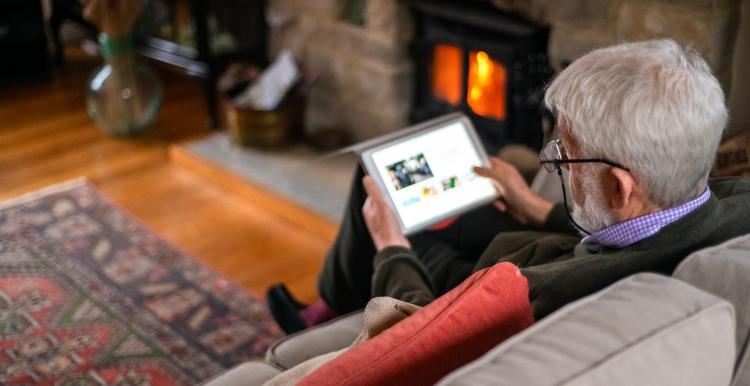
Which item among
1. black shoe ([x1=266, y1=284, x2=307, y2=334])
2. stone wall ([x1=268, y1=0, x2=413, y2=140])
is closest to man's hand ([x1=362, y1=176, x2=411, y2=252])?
black shoe ([x1=266, y1=284, x2=307, y2=334])

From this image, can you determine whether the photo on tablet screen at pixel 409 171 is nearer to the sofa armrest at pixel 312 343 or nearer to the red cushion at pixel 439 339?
the sofa armrest at pixel 312 343

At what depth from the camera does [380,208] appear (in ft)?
6.23

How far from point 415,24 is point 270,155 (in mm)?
743

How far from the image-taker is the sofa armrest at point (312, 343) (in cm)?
171

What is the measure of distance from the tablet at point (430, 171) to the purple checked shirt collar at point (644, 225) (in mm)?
578

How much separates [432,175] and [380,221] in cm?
16

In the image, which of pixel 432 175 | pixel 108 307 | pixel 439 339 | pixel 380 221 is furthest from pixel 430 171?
pixel 108 307

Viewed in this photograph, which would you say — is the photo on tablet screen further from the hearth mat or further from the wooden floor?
the hearth mat

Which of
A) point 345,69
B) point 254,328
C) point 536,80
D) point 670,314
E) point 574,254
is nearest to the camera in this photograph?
point 670,314

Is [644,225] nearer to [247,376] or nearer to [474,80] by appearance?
[247,376]

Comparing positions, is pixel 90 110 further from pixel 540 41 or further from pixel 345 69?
pixel 540 41

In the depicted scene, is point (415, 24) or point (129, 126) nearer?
point (415, 24)

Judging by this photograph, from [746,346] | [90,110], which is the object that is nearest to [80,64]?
[90,110]

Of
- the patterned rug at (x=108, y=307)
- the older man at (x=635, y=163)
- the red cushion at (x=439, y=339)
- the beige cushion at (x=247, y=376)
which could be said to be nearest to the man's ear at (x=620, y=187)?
the older man at (x=635, y=163)
